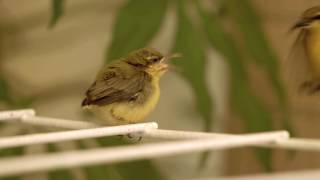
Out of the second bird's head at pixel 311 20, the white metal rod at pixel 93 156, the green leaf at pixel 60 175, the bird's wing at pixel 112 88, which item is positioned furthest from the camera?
the green leaf at pixel 60 175

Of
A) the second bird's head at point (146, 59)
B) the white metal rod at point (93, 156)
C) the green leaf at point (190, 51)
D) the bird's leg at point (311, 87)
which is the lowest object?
the white metal rod at point (93, 156)

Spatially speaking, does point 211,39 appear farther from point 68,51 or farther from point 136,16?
point 68,51

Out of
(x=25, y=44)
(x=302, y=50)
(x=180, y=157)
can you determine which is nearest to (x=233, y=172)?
(x=180, y=157)

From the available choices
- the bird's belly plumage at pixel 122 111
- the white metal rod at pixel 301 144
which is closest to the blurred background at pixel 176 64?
the bird's belly plumage at pixel 122 111

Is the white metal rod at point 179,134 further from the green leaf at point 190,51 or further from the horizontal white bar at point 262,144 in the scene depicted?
the green leaf at point 190,51

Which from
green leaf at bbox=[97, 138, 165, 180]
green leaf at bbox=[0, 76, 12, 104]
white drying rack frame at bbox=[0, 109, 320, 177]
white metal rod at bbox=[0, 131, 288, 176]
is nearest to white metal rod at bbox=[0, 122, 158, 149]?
white drying rack frame at bbox=[0, 109, 320, 177]

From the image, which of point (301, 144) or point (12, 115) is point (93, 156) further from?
point (12, 115)
